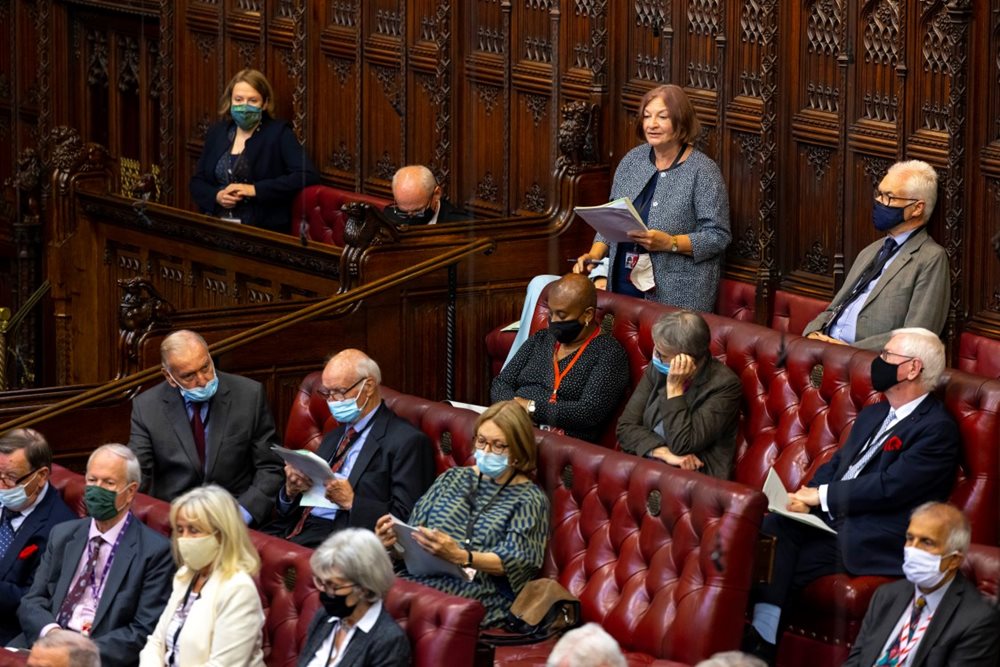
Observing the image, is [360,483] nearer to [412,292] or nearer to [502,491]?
[502,491]

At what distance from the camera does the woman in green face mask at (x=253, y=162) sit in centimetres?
1039

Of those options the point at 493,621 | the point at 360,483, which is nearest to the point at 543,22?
the point at 360,483

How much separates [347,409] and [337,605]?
59.3 inches

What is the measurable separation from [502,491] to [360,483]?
615 mm

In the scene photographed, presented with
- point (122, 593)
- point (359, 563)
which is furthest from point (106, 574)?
point (359, 563)

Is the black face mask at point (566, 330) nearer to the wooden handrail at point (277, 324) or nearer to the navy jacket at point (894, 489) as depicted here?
the wooden handrail at point (277, 324)

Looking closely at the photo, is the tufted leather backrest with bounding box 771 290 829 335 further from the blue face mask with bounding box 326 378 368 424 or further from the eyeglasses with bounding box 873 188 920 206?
the blue face mask with bounding box 326 378 368 424

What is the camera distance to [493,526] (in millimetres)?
6551

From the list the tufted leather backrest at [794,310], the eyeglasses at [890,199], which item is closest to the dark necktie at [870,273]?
the eyeglasses at [890,199]

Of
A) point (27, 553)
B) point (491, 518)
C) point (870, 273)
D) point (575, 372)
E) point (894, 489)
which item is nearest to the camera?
point (894, 489)

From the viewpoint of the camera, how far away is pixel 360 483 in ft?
23.1

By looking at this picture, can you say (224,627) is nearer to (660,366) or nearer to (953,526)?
(660,366)

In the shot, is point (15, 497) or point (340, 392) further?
point (340, 392)

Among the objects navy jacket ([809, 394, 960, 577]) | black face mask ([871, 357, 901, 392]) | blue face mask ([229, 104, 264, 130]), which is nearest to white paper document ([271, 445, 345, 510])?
navy jacket ([809, 394, 960, 577])
